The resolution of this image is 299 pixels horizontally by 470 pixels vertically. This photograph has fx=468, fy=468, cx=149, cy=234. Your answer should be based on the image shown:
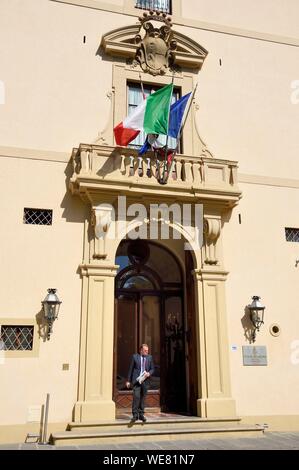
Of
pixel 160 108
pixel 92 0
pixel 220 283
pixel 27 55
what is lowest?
pixel 220 283

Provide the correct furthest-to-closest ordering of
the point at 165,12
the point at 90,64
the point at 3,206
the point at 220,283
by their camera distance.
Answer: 1. the point at 165,12
2. the point at 90,64
3. the point at 220,283
4. the point at 3,206

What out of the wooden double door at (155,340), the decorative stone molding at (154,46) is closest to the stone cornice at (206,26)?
the decorative stone molding at (154,46)

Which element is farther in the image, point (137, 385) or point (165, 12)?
point (165, 12)

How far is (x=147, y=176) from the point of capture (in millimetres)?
10953

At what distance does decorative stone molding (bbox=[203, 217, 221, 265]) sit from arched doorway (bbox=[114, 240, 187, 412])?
52.5 inches

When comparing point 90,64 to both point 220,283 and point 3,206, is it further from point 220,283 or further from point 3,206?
point 220,283

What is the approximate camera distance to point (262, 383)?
10.9 m

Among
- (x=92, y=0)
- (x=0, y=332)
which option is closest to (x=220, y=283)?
(x=0, y=332)

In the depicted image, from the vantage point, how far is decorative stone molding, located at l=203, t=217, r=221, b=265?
11.1 m

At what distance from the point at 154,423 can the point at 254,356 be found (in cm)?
290

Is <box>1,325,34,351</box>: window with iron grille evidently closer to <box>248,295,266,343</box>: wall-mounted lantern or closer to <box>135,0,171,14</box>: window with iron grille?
<box>248,295,266,343</box>: wall-mounted lantern

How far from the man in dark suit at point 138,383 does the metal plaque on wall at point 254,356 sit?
2458 millimetres

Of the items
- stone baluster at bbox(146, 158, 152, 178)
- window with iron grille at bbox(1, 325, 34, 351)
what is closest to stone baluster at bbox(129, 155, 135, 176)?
stone baluster at bbox(146, 158, 152, 178)

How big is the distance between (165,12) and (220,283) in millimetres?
7800
